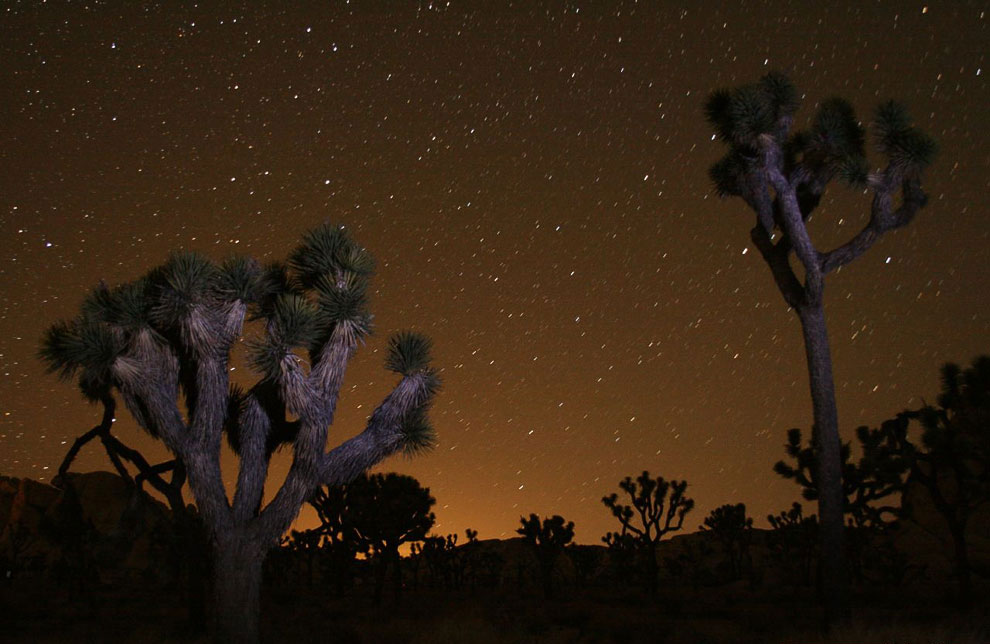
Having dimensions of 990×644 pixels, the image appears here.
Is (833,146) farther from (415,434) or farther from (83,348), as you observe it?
(83,348)

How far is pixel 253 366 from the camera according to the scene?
10.9m

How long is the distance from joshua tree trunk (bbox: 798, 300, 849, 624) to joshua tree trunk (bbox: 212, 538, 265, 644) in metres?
8.02

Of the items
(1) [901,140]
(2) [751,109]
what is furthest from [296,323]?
(1) [901,140]

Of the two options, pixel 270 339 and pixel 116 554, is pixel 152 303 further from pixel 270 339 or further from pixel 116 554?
pixel 116 554

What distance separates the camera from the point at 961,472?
1997 centimetres

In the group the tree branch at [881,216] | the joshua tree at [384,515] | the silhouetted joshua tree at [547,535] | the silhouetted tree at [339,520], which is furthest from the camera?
the silhouetted joshua tree at [547,535]

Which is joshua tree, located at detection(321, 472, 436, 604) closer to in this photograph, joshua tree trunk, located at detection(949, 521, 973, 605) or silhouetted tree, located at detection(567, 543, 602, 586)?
joshua tree trunk, located at detection(949, 521, 973, 605)

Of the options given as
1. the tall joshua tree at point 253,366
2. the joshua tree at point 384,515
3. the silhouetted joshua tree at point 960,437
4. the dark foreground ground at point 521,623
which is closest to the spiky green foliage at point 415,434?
the tall joshua tree at point 253,366

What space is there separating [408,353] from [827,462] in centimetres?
643

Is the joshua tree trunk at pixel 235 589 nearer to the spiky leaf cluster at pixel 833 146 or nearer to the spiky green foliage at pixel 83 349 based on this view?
the spiky green foliage at pixel 83 349

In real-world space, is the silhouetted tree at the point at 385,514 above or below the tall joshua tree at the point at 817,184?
below

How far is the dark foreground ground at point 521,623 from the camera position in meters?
12.7

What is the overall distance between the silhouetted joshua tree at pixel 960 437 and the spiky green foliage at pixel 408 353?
42.2 ft

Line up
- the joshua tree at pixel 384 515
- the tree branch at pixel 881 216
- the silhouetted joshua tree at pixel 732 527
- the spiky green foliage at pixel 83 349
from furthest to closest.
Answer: the silhouetted joshua tree at pixel 732 527, the joshua tree at pixel 384 515, the tree branch at pixel 881 216, the spiky green foliage at pixel 83 349
